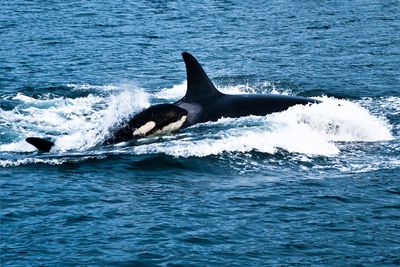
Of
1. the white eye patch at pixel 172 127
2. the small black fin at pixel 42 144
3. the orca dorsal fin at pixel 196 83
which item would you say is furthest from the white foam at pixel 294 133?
the small black fin at pixel 42 144

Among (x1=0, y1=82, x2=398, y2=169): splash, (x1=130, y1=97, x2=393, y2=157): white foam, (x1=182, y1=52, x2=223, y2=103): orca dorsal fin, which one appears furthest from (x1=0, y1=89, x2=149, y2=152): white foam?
(x1=130, y1=97, x2=393, y2=157): white foam

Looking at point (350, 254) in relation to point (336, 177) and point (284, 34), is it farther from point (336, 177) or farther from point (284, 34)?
point (284, 34)

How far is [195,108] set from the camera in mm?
30766

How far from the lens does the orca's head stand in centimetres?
2898

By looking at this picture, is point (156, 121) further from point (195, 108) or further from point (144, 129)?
point (195, 108)

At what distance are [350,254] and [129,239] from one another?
16.3 ft

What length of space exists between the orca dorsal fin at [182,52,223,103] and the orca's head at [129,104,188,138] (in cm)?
120

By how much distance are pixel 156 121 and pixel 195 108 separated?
216cm

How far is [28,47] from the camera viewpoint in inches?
1945

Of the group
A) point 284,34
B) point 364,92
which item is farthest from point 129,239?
point 284,34

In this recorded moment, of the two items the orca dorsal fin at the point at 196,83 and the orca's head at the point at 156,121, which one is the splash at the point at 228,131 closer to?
the orca's head at the point at 156,121

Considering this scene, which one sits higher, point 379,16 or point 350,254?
point 379,16

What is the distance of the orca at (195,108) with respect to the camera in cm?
2905

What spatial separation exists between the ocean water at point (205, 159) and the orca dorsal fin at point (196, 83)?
129 cm
